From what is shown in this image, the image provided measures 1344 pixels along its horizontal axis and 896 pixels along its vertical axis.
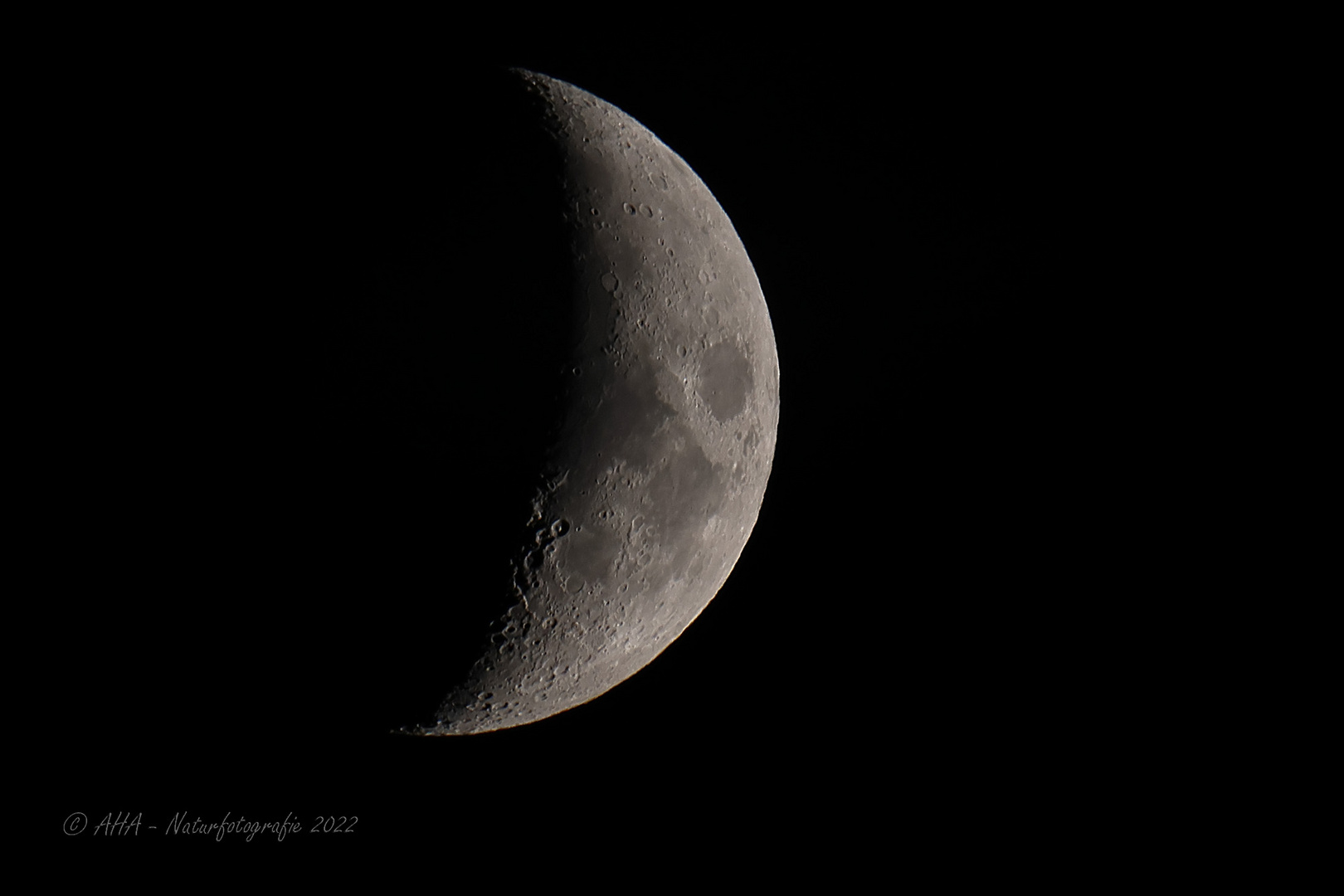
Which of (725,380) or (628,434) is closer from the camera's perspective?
(628,434)

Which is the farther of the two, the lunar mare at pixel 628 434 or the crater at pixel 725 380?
the crater at pixel 725 380

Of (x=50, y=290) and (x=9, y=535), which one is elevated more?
(x=50, y=290)

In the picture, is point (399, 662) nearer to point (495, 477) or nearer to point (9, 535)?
point (495, 477)

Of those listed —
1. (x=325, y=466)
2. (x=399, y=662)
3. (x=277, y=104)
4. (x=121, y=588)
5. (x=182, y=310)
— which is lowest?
(x=399, y=662)

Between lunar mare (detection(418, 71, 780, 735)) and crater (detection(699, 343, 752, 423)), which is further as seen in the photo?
crater (detection(699, 343, 752, 423))

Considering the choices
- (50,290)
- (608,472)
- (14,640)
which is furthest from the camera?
(608,472)

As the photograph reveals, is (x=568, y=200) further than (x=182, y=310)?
Yes

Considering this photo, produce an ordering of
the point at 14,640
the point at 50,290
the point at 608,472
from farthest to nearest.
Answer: the point at 608,472, the point at 14,640, the point at 50,290

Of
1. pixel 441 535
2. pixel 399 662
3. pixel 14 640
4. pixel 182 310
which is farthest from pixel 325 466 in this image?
pixel 14 640
